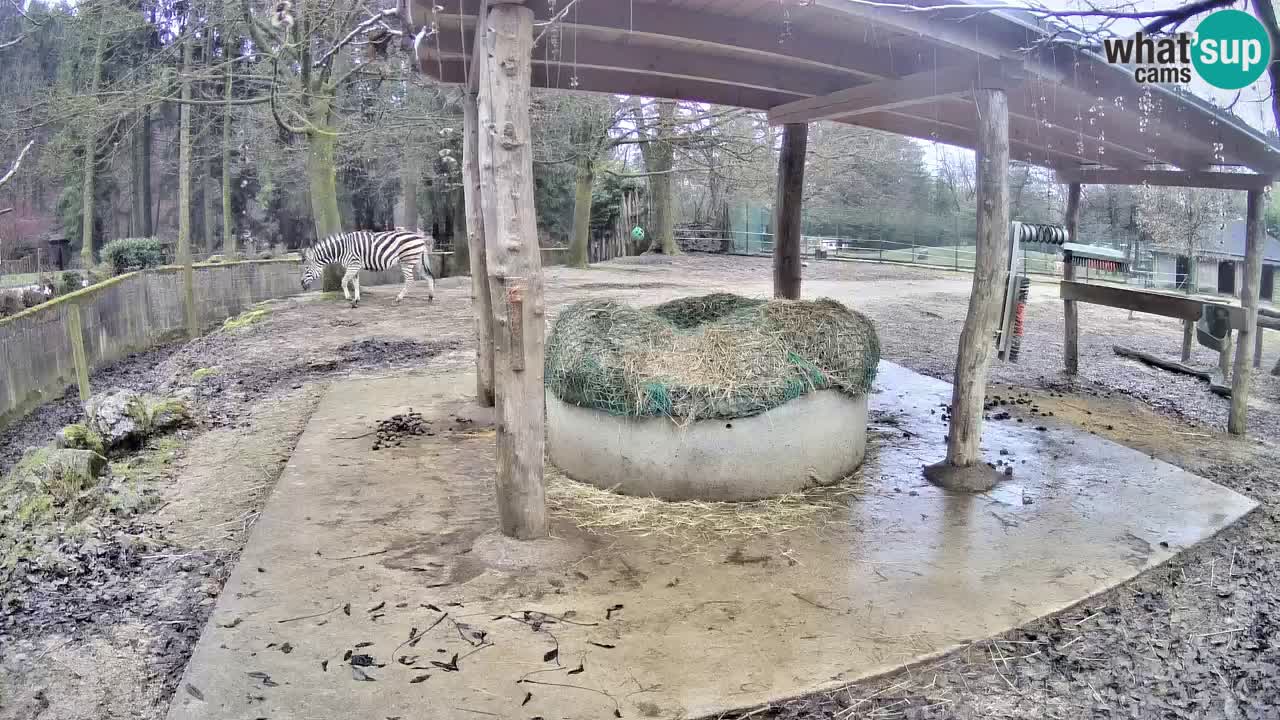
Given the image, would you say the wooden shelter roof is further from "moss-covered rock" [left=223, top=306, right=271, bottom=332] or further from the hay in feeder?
"moss-covered rock" [left=223, top=306, right=271, bottom=332]

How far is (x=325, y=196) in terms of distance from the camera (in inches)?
656

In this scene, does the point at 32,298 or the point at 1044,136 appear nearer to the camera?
the point at 1044,136

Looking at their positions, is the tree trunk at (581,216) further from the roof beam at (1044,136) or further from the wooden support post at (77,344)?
the roof beam at (1044,136)

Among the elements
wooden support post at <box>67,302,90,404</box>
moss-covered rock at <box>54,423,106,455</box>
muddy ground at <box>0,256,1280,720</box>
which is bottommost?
muddy ground at <box>0,256,1280,720</box>

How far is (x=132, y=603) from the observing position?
4.05 m

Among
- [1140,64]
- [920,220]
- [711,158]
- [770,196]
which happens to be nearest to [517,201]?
[1140,64]

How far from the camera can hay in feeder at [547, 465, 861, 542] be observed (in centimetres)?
478

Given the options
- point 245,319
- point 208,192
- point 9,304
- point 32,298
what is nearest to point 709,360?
point 245,319

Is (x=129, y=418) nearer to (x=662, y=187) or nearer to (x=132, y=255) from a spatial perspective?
(x=132, y=255)

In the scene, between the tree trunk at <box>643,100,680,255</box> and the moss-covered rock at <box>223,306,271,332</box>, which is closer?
the moss-covered rock at <box>223,306,271,332</box>

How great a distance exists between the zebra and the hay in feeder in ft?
37.6

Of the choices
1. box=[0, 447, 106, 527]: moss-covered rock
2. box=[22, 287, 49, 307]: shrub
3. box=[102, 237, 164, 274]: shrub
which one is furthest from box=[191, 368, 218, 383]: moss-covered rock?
box=[102, 237, 164, 274]: shrub

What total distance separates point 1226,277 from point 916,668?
48.4 feet

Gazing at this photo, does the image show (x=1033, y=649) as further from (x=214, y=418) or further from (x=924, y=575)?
(x=214, y=418)
